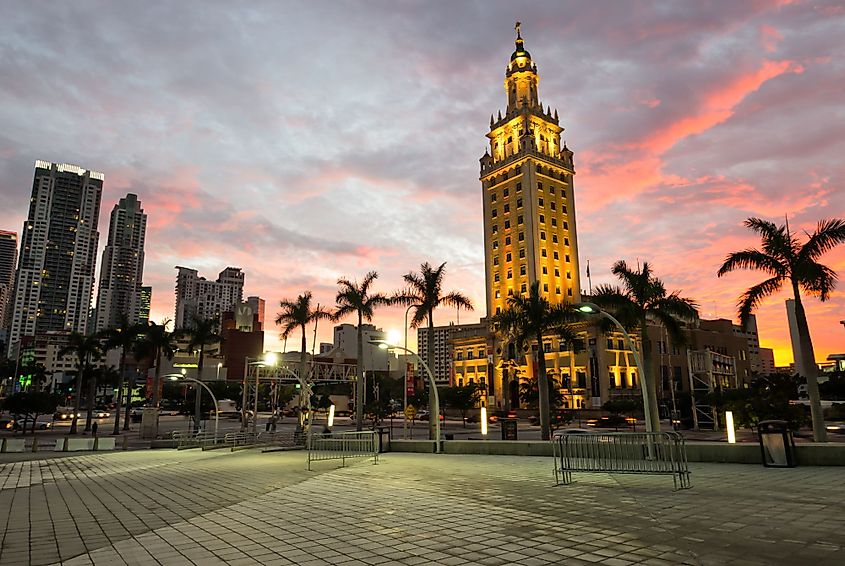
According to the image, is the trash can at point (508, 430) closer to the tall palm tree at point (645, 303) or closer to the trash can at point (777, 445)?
the tall palm tree at point (645, 303)

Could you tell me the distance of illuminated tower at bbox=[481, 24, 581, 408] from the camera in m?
119

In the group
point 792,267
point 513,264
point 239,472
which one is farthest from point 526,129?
point 239,472

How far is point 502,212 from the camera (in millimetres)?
126312


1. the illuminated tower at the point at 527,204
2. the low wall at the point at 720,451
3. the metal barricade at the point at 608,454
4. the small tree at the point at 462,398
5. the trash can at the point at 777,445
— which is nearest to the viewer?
the metal barricade at the point at 608,454

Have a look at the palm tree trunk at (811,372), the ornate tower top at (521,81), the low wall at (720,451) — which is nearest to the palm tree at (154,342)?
the low wall at (720,451)

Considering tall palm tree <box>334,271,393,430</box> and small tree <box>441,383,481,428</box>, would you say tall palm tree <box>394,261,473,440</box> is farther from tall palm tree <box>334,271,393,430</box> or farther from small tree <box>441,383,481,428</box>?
small tree <box>441,383,481,428</box>

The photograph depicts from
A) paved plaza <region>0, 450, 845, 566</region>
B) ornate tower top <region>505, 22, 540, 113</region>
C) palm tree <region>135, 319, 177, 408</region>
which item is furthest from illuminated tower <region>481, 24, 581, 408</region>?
paved plaza <region>0, 450, 845, 566</region>

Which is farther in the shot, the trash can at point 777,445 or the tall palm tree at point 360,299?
the tall palm tree at point 360,299

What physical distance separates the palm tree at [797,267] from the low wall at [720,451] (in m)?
8.19

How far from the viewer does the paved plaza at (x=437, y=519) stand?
7.38 meters

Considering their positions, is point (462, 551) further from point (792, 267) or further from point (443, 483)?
point (792, 267)

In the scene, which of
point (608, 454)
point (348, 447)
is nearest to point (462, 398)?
point (348, 447)

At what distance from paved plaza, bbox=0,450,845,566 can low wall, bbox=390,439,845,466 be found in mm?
1090

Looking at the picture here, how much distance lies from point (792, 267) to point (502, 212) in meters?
103
